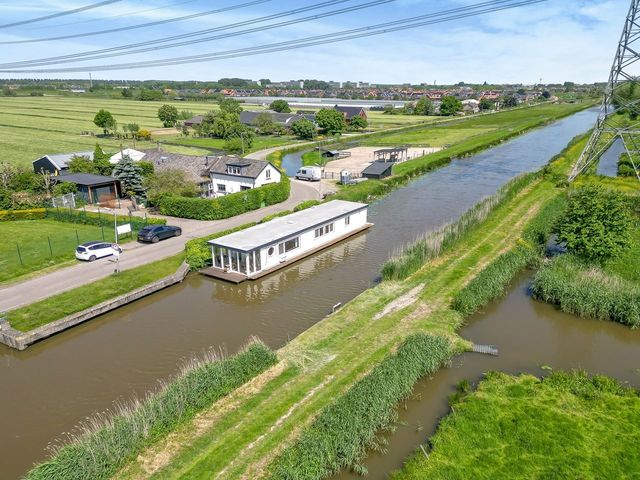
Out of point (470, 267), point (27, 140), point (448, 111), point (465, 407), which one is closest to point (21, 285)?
point (465, 407)

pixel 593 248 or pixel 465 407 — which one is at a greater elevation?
pixel 593 248

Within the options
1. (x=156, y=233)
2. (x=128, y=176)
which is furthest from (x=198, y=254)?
(x=128, y=176)

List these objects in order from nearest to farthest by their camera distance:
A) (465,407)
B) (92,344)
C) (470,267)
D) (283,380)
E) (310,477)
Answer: (310,477) < (465,407) < (283,380) < (92,344) < (470,267)

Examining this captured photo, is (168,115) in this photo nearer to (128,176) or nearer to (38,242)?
(128,176)

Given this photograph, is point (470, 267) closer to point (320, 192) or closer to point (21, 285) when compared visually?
point (320, 192)

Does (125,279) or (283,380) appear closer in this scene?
(283,380)
